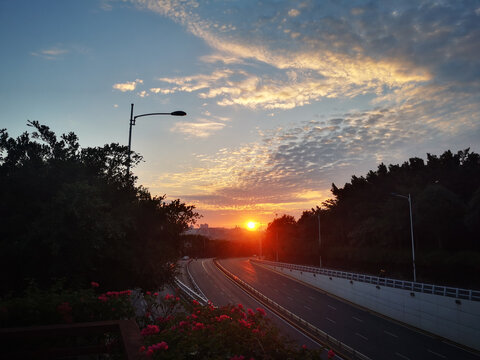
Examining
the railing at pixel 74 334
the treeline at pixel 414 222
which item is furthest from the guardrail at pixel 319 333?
the railing at pixel 74 334

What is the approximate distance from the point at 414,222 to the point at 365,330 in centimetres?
3120

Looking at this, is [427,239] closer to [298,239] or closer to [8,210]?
[298,239]

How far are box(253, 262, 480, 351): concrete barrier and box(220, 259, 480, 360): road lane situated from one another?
0.94m

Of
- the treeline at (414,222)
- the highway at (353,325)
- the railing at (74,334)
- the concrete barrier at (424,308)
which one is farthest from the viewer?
the treeline at (414,222)

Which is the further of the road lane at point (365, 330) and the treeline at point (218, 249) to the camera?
the treeline at point (218, 249)

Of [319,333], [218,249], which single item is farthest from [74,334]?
[218,249]

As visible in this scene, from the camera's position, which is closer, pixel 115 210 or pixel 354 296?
pixel 115 210

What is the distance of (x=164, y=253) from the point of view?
19.2m

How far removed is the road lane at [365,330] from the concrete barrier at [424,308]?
944mm

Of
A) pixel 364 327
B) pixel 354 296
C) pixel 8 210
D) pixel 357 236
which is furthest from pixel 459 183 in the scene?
pixel 8 210

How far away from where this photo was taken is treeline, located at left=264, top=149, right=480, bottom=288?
161ft

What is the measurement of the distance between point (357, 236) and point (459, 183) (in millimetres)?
19048

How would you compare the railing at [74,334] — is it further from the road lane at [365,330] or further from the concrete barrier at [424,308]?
the concrete barrier at [424,308]

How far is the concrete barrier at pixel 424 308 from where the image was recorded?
24688 millimetres
